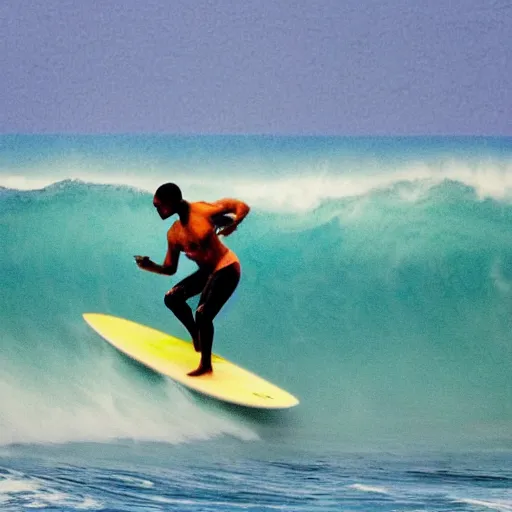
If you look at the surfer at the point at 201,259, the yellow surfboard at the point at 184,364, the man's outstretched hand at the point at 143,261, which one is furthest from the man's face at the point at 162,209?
the yellow surfboard at the point at 184,364

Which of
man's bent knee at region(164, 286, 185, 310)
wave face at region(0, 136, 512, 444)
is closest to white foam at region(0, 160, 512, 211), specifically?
wave face at region(0, 136, 512, 444)

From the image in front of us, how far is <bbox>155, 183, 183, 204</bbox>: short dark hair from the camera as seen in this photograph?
2520 millimetres

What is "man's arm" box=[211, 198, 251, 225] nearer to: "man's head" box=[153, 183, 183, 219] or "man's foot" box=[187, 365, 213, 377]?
"man's head" box=[153, 183, 183, 219]

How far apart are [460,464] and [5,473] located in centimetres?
122

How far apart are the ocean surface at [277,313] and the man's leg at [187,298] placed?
0.03 meters

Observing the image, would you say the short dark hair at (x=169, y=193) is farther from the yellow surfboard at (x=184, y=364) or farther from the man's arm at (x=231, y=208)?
the yellow surfboard at (x=184, y=364)

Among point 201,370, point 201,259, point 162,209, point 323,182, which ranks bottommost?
point 201,370

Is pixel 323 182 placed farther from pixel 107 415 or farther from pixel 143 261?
pixel 107 415

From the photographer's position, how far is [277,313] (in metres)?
2.54

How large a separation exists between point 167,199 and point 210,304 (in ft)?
1.00

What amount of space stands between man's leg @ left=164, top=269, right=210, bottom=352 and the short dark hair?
0.20 m

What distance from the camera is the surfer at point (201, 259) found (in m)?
2.50

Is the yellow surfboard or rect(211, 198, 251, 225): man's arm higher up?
rect(211, 198, 251, 225): man's arm

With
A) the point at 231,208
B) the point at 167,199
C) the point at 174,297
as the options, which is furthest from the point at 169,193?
the point at 174,297
